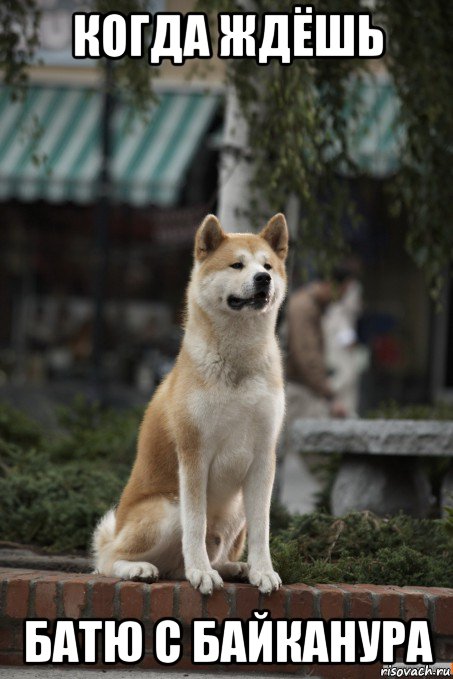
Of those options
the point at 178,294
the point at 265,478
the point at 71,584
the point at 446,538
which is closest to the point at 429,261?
the point at 446,538

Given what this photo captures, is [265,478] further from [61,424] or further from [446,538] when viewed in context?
[61,424]

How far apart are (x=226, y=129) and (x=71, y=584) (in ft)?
11.0

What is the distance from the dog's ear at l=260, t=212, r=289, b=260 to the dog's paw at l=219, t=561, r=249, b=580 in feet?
4.12

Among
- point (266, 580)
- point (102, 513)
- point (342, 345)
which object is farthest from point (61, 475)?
point (342, 345)

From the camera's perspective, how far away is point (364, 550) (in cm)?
504

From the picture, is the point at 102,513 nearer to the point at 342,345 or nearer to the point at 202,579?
the point at 202,579

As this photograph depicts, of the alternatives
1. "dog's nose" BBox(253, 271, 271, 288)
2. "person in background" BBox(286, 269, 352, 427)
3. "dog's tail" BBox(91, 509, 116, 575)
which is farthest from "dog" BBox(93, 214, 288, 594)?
"person in background" BBox(286, 269, 352, 427)

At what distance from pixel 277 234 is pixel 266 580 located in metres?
1.36

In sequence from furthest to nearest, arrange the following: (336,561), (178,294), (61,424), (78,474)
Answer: (178,294) → (61,424) → (78,474) → (336,561)

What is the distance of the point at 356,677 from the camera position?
425 cm

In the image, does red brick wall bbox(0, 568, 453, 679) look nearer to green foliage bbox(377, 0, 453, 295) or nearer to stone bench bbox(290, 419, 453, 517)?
stone bench bbox(290, 419, 453, 517)

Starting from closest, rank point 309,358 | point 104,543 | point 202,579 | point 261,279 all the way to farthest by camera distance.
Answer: point 261,279 < point 202,579 < point 104,543 < point 309,358

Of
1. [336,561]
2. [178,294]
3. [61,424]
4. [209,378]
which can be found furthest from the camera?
[178,294]

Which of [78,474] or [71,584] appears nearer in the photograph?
[71,584]
